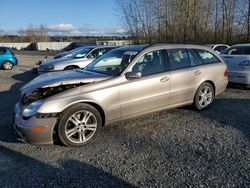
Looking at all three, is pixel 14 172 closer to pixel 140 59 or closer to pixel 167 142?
pixel 167 142

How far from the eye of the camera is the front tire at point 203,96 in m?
5.47

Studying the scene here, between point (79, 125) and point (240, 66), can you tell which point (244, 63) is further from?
point (79, 125)

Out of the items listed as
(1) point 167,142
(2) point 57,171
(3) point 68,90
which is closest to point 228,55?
(1) point 167,142

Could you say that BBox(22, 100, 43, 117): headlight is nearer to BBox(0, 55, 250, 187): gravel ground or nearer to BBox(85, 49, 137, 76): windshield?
BBox(0, 55, 250, 187): gravel ground

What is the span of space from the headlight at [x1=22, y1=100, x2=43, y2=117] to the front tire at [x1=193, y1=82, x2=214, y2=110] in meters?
3.35

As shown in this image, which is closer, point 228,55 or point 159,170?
point 159,170

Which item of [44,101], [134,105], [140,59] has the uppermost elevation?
[140,59]

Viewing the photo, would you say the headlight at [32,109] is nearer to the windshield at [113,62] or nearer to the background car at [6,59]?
the windshield at [113,62]

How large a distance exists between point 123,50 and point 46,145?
245cm

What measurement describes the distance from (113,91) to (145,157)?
1.24 m

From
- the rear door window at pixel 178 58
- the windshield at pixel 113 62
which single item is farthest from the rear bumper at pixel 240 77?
the windshield at pixel 113 62

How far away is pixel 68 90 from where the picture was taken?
386cm

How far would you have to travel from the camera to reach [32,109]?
3670mm

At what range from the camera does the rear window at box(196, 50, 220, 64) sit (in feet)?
18.5
